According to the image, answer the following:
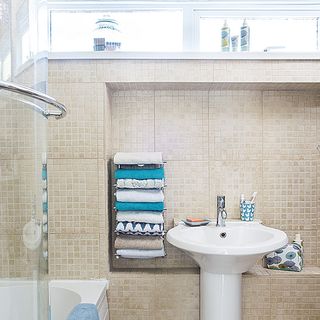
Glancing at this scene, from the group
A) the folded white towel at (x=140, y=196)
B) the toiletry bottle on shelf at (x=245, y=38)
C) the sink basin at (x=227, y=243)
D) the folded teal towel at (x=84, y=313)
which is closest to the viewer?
the folded teal towel at (x=84, y=313)

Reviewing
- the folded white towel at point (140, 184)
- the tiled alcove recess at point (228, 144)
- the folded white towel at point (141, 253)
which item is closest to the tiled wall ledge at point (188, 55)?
the tiled alcove recess at point (228, 144)

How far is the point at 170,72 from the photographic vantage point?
199 centimetres

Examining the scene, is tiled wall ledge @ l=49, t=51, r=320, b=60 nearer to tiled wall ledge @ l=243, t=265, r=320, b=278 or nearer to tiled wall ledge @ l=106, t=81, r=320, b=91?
tiled wall ledge @ l=106, t=81, r=320, b=91

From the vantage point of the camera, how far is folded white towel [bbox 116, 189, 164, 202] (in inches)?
77.6

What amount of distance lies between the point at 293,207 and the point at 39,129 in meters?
1.69

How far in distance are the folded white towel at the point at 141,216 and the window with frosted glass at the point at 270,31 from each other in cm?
108

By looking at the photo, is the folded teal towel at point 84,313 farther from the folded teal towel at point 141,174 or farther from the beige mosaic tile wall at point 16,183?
the folded teal towel at point 141,174

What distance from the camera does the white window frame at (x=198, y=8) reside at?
2143mm

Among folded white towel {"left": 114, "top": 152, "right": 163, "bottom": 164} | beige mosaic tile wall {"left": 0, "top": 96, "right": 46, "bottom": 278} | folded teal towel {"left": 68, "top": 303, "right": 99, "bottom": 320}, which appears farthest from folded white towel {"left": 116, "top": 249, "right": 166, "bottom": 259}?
beige mosaic tile wall {"left": 0, "top": 96, "right": 46, "bottom": 278}

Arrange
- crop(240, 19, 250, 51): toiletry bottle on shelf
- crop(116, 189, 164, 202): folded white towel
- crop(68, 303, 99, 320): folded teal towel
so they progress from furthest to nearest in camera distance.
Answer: crop(240, 19, 250, 51): toiletry bottle on shelf < crop(116, 189, 164, 202): folded white towel < crop(68, 303, 99, 320): folded teal towel

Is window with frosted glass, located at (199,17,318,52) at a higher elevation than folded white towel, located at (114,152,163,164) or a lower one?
higher

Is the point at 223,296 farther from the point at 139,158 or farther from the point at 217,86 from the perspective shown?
the point at 217,86

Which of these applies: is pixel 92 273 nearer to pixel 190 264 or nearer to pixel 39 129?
pixel 190 264

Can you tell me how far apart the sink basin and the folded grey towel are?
0.16m
